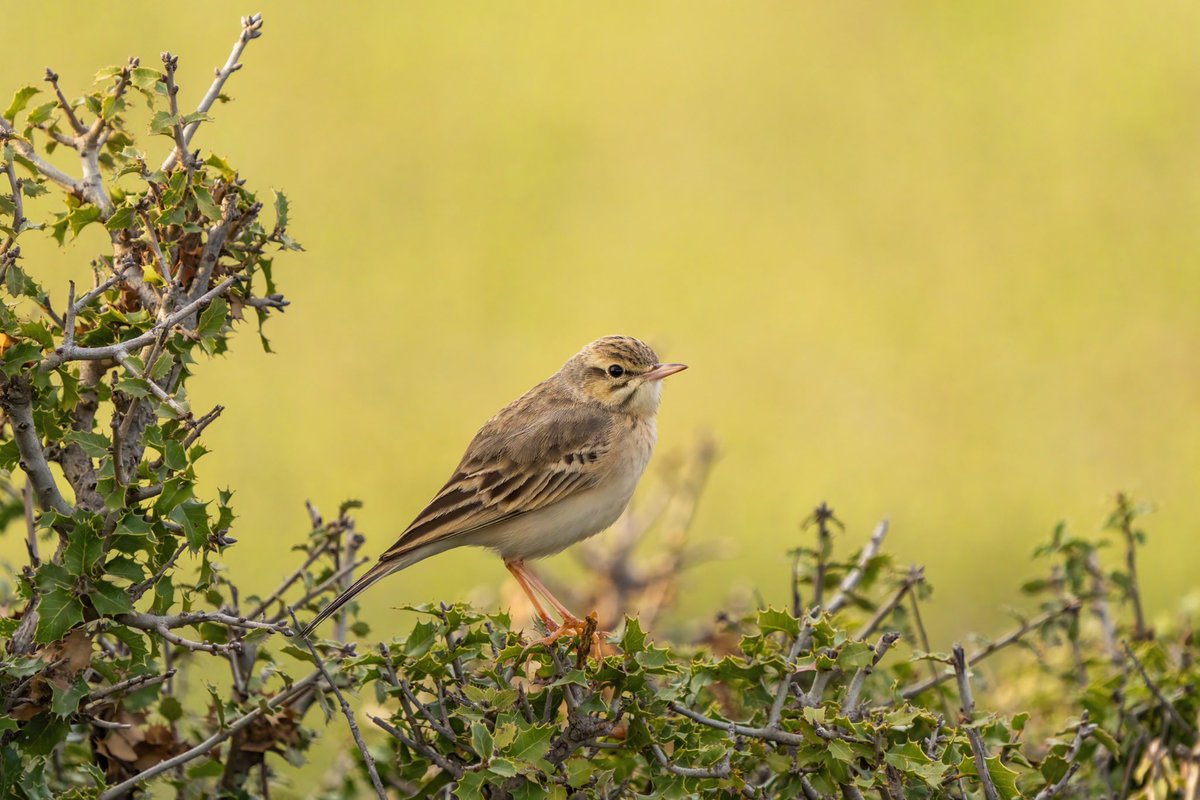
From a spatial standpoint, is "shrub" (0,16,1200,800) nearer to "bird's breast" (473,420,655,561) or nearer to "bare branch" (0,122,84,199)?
"bare branch" (0,122,84,199)

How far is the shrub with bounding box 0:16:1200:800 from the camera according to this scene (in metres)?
4.13

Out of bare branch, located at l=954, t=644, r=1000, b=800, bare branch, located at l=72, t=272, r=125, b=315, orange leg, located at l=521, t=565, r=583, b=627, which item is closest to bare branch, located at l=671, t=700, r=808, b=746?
bare branch, located at l=954, t=644, r=1000, b=800

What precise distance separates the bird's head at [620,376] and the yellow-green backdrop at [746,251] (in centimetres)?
459

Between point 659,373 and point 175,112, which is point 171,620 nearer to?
point 175,112

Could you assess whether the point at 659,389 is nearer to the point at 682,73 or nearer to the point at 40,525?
the point at 40,525

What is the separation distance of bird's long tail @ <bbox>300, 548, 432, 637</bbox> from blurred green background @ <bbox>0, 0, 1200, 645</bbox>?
5.33 m

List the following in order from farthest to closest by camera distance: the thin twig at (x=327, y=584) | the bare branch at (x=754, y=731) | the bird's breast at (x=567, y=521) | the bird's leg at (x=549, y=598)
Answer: the bird's breast at (x=567, y=521) < the bird's leg at (x=549, y=598) < the thin twig at (x=327, y=584) < the bare branch at (x=754, y=731)

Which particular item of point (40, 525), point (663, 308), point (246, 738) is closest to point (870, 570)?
point (246, 738)

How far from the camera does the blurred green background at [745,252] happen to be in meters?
13.2

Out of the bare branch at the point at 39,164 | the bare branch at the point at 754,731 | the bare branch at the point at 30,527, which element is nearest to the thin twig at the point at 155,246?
the bare branch at the point at 39,164

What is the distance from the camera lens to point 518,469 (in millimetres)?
5969

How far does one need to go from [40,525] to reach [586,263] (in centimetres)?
1189

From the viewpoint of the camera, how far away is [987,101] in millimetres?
17953

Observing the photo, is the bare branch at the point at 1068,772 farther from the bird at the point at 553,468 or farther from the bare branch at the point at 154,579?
the bare branch at the point at 154,579
